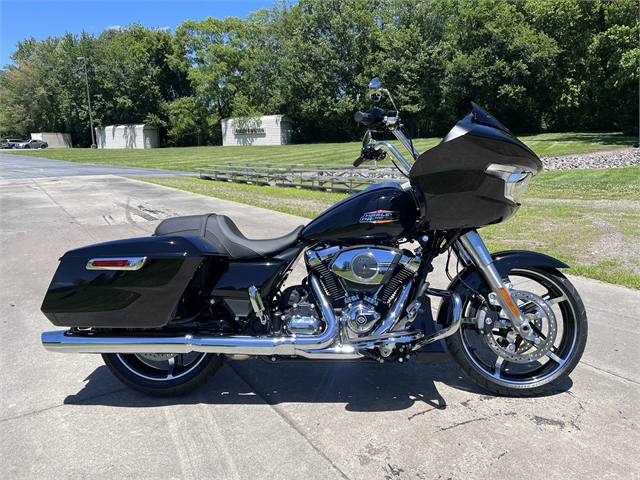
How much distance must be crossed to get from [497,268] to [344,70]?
50.3 metres

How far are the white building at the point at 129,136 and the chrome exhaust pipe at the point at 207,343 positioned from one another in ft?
198

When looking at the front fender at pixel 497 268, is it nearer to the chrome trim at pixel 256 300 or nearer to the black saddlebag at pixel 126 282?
the chrome trim at pixel 256 300

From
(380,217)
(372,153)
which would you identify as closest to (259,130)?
(372,153)

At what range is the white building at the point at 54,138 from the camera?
67.6 meters

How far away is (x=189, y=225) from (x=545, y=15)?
39560 mm

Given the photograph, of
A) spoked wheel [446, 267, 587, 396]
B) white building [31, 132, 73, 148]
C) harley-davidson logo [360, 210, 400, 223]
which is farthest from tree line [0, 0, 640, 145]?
harley-davidson logo [360, 210, 400, 223]

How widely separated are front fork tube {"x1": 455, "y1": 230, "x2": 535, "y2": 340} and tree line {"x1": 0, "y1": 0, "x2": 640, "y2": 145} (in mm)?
25538

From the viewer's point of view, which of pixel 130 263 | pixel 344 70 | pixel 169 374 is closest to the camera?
pixel 130 263

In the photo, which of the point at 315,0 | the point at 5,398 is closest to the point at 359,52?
the point at 315,0

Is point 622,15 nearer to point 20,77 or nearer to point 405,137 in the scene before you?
point 405,137

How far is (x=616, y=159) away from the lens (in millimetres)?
18078

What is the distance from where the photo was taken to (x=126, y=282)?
2.81 m

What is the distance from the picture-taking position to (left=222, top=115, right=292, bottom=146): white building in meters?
51.3

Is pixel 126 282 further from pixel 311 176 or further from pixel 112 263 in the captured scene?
pixel 311 176
